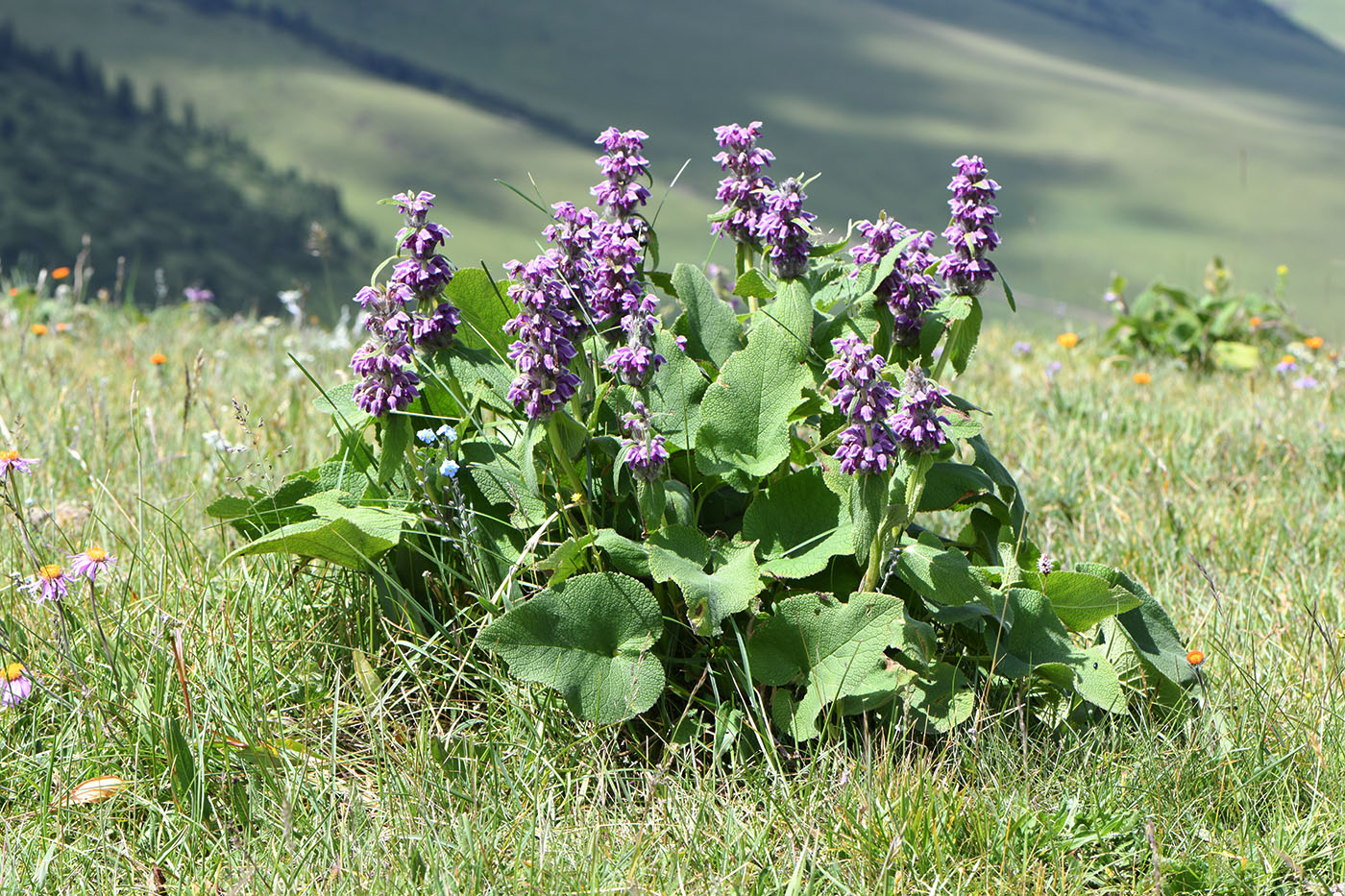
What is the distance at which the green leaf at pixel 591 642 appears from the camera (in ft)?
6.95

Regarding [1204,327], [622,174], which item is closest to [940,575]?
[622,174]

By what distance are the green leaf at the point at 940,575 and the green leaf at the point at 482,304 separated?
1025 millimetres

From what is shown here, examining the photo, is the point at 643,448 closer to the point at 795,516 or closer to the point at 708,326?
the point at 795,516

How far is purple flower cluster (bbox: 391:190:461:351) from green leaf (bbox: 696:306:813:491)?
1.92 ft

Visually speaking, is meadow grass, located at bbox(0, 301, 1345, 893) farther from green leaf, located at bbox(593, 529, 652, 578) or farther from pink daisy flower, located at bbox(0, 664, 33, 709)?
green leaf, located at bbox(593, 529, 652, 578)

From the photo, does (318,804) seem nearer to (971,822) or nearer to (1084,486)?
(971,822)

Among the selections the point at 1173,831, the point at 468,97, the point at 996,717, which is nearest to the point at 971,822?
the point at 996,717

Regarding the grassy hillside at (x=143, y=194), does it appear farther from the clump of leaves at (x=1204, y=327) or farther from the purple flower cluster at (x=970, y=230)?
the purple flower cluster at (x=970, y=230)

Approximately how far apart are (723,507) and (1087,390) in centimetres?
341

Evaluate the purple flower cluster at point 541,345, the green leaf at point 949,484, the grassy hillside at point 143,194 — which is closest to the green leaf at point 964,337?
the green leaf at point 949,484

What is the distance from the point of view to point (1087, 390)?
534 cm

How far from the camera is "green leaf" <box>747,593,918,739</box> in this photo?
214 cm

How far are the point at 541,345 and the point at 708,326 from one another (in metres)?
0.63

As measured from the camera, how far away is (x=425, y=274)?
7.14 feet
